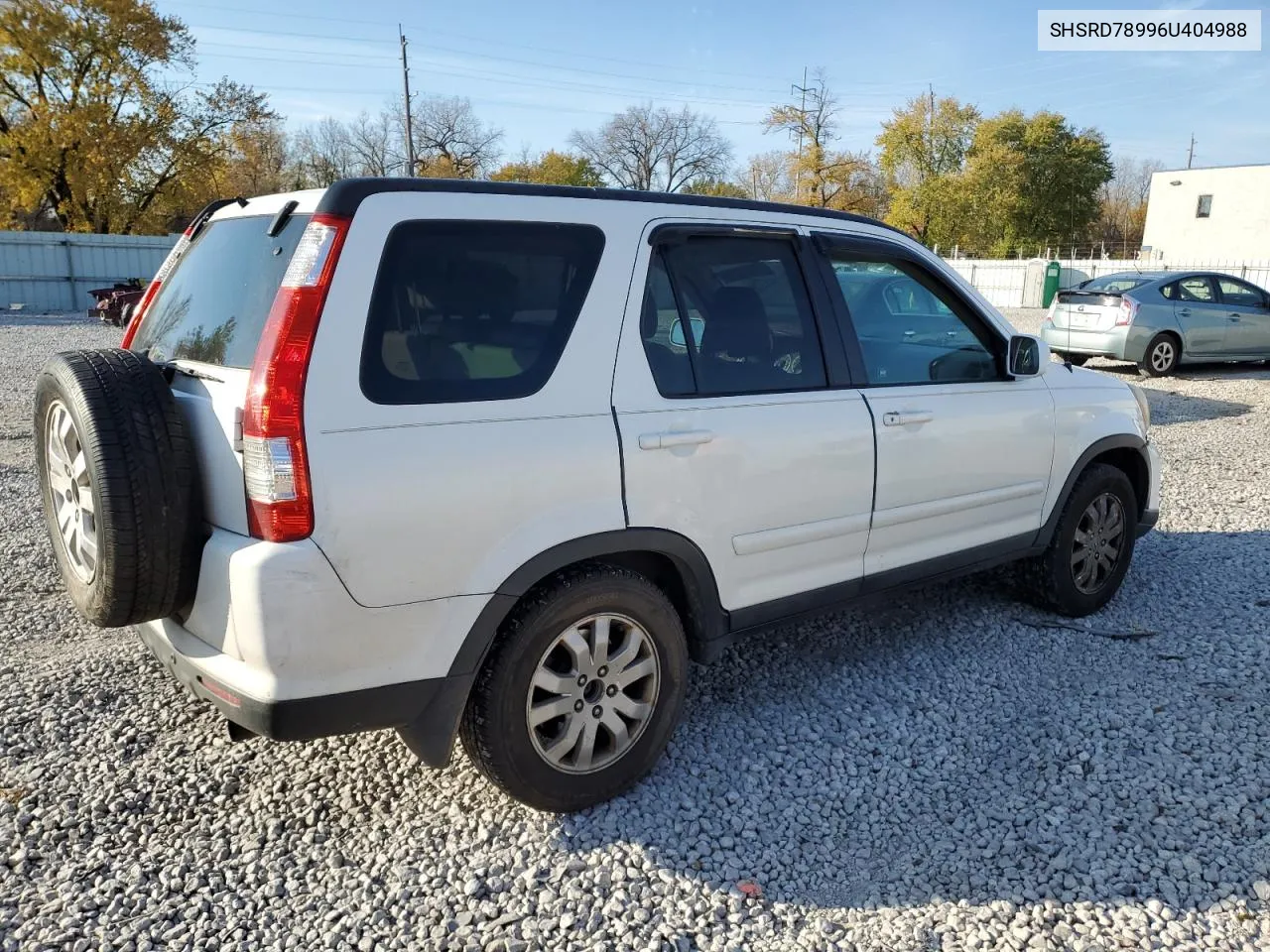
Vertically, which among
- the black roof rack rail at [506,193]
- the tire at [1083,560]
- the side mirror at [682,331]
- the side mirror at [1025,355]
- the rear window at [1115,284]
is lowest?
the tire at [1083,560]

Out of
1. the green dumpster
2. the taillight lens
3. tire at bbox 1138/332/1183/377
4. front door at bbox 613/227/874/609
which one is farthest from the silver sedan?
the green dumpster

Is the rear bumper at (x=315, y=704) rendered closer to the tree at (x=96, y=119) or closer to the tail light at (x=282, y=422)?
the tail light at (x=282, y=422)

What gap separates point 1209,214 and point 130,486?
180ft

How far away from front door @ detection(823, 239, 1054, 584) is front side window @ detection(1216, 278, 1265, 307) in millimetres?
12920

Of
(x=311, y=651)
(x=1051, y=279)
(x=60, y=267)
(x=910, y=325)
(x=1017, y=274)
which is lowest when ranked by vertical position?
(x=311, y=651)

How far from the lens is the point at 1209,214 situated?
152 feet

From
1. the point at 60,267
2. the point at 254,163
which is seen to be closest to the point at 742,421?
the point at 60,267

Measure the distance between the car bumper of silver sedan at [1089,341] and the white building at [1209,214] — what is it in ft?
113

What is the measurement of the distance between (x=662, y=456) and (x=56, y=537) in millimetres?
1976

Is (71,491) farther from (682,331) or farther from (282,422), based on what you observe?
(682,331)

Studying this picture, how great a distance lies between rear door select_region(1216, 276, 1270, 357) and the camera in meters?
14.6

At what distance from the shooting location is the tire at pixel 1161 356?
13.9 meters

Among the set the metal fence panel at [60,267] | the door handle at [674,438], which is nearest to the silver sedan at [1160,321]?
the door handle at [674,438]

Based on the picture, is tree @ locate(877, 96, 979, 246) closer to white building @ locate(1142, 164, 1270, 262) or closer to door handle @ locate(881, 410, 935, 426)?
white building @ locate(1142, 164, 1270, 262)
